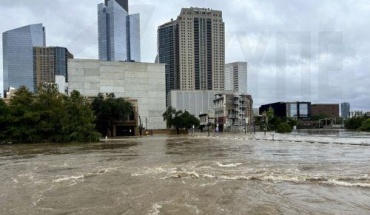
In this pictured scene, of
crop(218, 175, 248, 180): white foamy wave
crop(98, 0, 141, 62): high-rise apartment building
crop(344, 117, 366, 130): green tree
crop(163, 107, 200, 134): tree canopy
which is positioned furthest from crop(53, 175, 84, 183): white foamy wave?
crop(98, 0, 141, 62): high-rise apartment building

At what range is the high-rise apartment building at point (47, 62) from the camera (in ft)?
487

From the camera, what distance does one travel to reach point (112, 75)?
101 meters

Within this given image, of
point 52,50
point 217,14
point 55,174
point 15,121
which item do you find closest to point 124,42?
point 52,50

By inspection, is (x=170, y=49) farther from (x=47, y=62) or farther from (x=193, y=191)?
(x=193, y=191)

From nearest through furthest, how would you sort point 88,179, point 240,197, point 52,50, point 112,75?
point 240,197 < point 88,179 < point 112,75 < point 52,50

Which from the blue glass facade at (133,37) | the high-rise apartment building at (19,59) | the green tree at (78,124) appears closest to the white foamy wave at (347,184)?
the green tree at (78,124)

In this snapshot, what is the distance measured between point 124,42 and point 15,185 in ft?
498

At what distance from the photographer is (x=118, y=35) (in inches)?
6265

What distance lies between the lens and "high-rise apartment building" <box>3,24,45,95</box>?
467 ft

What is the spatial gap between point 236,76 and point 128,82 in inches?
4051

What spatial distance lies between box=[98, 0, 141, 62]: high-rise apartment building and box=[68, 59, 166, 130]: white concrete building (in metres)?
53.3

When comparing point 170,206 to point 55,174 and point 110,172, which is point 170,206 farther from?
point 55,174

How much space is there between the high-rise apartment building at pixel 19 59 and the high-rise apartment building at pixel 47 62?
7.23 feet

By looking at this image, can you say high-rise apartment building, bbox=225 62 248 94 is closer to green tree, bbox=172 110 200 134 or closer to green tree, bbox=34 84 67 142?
green tree, bbox=172 110 200 134
